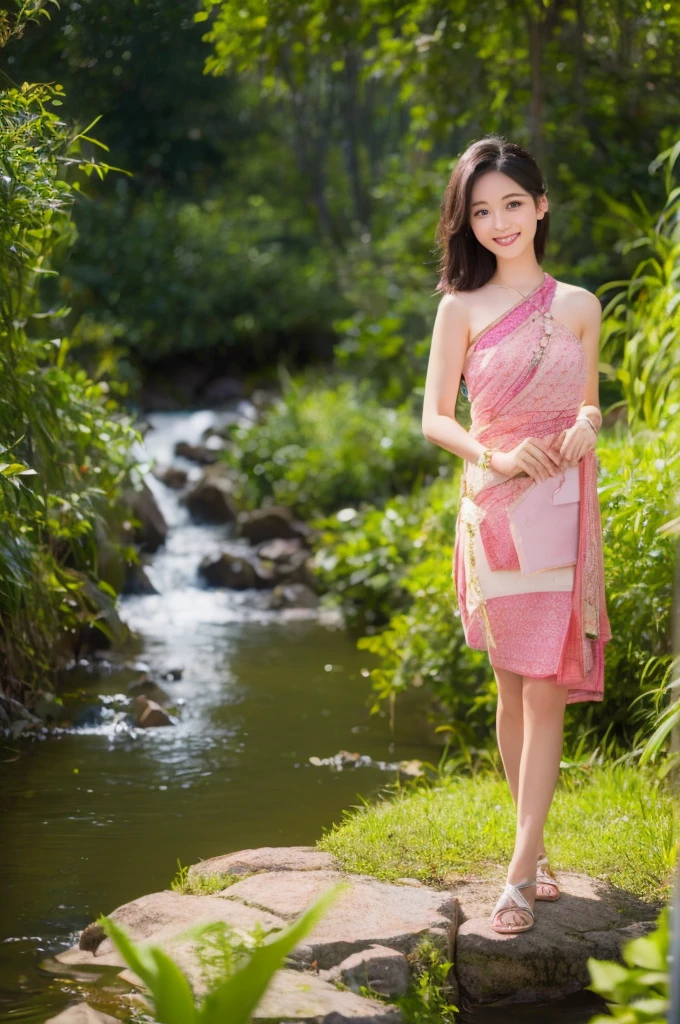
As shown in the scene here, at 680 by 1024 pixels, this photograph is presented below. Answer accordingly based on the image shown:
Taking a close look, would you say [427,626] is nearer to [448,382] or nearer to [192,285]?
[448,382]

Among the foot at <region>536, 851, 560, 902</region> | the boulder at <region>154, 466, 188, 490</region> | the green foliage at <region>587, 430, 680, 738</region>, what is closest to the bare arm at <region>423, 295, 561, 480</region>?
the green foliage at <region>587, 430, 680, 738</region>

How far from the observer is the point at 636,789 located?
343 cm

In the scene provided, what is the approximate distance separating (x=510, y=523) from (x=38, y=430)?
1863 millimetres

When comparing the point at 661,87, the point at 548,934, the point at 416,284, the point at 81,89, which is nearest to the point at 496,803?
the point at 548,934

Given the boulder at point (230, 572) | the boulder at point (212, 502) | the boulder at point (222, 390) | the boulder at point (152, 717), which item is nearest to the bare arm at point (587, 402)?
the boulder at point (152, 717)

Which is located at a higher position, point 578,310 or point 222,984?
point 578,310

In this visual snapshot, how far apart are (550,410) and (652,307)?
5.99 ft

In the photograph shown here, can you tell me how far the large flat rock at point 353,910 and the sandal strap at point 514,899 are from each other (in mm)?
119

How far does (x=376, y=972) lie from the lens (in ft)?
7.74

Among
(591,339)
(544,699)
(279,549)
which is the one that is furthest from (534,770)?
(279,549)

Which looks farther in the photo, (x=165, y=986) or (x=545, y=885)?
(x=545, y=885)

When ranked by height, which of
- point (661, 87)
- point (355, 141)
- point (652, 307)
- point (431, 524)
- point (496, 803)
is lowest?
point (496, 803)

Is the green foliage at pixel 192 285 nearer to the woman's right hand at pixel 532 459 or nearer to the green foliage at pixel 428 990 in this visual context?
the woman's right hand at pixel 532 459

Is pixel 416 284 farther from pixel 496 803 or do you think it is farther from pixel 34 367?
pixel 496 803
